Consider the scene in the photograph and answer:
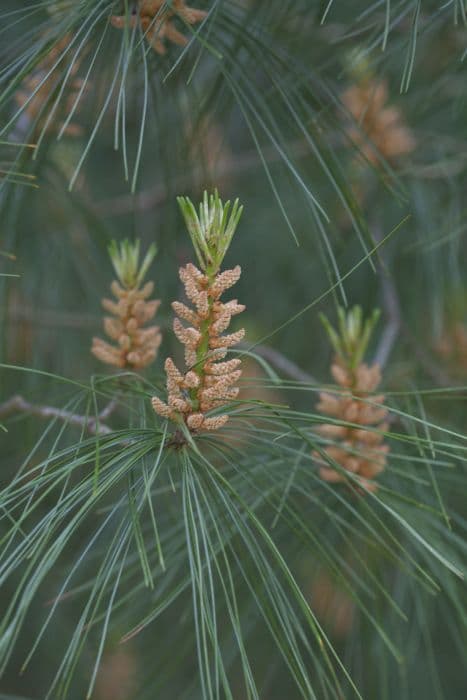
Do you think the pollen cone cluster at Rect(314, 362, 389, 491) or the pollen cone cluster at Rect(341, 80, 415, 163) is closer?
the pollen cone cluster at Rect(314, 362, 389, 491)

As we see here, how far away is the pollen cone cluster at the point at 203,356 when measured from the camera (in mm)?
732

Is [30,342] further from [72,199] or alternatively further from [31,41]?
[31,41]

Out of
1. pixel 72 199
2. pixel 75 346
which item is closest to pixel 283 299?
pixel 75 346

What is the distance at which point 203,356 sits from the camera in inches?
29.4

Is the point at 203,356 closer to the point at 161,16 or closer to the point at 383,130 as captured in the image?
the point at 161,16

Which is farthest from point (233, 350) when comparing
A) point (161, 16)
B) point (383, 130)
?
point (383, 130)

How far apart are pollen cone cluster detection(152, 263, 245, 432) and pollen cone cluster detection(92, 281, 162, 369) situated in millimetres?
186

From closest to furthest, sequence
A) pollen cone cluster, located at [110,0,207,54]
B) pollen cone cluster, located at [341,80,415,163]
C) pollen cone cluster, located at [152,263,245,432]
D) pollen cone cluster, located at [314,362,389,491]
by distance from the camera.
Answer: pollen cone cluster, located at [152,263,245,432]
pollen cone cluster, located at [110,0,207,54]
pollen cone cluster, located at [314,362,389,491]
pollen cone cluster, located at [341,80,415,163]

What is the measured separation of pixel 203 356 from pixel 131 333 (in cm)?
21

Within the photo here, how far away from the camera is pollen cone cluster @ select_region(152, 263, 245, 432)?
0.73 metres

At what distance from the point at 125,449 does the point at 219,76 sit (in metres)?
0.54

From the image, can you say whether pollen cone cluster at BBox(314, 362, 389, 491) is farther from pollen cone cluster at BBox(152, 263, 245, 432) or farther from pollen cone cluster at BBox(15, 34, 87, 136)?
pollen cone cluster at BBox(15, 34, 87, 136)

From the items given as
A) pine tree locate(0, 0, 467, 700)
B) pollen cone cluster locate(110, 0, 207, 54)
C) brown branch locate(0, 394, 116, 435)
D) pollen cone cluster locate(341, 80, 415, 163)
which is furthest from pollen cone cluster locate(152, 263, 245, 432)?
pollen cone cluster locate(341, 80, 415, 163)

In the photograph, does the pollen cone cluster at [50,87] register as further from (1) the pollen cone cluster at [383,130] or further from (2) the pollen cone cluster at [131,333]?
(1) the pollen cone cluster at [383,130]
